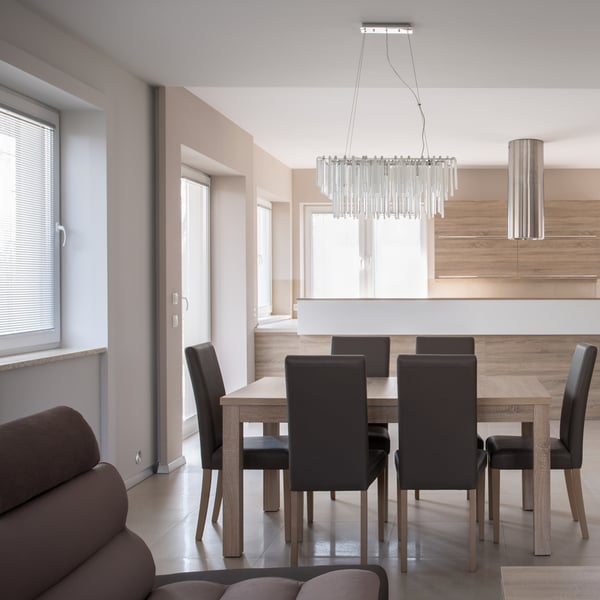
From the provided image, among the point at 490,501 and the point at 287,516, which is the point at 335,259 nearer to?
the point at 490,501

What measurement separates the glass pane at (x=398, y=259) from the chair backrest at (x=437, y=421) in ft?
22.2

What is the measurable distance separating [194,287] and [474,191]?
4587 mm

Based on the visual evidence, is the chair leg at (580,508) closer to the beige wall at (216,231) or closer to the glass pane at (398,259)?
the beige wall at (216,231)

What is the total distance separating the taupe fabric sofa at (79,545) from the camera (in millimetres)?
1727

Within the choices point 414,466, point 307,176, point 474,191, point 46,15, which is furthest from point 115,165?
point 474,191

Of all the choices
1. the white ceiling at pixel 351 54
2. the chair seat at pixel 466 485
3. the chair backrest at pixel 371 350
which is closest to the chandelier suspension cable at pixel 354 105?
the white ceiling at pixel 351 54

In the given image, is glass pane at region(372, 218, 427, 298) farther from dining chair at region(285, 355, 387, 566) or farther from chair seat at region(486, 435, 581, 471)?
dining chair at region(285, 355, 387, 566)

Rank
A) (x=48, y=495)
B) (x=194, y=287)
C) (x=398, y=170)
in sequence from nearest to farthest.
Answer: (x=48, y=495) < (x=398, y=170) < (x=194, y=287)

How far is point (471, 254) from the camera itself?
376 inches

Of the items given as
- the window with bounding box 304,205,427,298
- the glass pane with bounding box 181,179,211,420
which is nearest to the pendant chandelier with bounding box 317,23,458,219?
the glass pane with bounding box 181,179,211,420

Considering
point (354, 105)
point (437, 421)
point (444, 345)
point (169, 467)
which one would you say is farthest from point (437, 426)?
point (354, 105)

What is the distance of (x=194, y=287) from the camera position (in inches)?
270

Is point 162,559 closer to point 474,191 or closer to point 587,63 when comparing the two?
point 587,63

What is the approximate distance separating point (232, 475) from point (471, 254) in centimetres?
654
